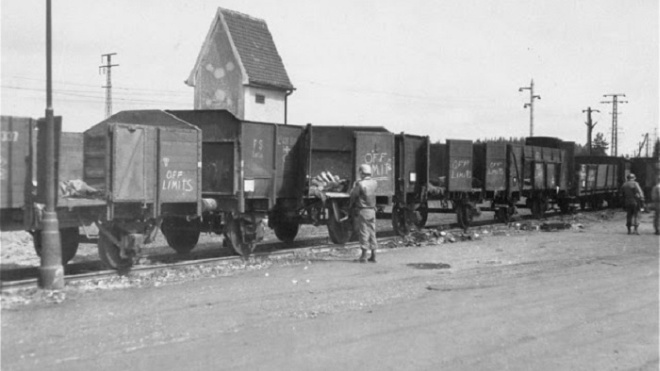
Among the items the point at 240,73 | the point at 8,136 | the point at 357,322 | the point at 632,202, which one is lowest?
the point at 357,322

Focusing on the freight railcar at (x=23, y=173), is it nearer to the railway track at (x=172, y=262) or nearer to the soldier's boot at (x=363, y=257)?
the railway track at (x=172, y=262)

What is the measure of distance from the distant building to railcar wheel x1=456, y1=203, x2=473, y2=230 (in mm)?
17018

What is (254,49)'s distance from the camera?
38.8 m

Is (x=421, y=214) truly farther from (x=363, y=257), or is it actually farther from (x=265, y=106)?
(x=265, y=106)

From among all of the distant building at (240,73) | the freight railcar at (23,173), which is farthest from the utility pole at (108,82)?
the freight railcar at (23,173)

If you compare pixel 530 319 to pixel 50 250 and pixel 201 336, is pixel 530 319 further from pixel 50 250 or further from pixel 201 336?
pixel 50 250

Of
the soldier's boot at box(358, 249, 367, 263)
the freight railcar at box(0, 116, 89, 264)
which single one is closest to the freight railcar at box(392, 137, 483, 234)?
the soldier's boot at box(358, 249, 367, 263)

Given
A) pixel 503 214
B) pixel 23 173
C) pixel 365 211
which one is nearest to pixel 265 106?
pixel 503 214

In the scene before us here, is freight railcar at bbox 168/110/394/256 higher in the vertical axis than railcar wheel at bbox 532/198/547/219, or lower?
higher

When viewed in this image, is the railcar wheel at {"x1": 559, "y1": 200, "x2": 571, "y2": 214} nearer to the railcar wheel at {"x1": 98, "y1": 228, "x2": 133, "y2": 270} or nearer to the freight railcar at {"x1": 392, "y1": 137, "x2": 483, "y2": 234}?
the freight railcar at {"x1": 392, "y1": 137, "x2": 483, "y2": 234}

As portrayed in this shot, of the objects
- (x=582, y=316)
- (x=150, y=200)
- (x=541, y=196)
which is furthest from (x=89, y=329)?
(x=541, y=196)

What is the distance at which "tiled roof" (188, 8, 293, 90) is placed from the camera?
1485 inches

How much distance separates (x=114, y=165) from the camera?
1136cm

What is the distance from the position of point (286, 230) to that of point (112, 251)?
20.0 ft
